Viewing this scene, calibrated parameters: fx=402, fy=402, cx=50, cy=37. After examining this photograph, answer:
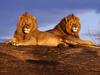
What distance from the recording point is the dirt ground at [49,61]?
18.7 ft

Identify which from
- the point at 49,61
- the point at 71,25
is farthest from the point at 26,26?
the point at 49,61

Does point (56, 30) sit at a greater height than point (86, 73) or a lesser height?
greater

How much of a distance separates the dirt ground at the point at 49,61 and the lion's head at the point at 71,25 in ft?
4.09

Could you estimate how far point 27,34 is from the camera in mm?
7270

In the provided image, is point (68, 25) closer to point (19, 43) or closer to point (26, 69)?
point (19, 43)

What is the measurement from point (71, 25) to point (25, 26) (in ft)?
2.97

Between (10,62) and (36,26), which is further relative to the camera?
(36,26)

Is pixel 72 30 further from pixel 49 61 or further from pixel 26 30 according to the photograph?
pixel 49 61

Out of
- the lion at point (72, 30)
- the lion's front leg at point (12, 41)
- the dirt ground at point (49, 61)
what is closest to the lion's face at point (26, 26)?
the lion's front leg at point (12, 41)

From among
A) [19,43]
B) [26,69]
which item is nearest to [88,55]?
[26,69]

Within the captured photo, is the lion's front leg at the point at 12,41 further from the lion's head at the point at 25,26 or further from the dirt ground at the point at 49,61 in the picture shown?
the dirt ground at the point at 49,61

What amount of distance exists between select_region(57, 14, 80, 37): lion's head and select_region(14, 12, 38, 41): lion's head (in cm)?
64

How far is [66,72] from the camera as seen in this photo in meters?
5.70

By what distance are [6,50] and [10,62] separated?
368mm
